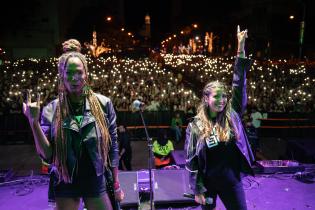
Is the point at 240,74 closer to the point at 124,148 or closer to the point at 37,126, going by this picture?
the point at 37,126

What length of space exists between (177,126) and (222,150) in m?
9.78

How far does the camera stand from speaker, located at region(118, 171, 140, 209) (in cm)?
494

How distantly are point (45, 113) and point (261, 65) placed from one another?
20223mm

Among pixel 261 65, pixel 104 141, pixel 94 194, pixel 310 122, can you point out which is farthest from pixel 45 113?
pixel 261 65

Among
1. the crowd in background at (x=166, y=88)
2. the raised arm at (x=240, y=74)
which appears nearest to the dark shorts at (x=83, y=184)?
the raised arm at (x=240, y=74)

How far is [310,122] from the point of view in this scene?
1371cm

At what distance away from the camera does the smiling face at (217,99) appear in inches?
127

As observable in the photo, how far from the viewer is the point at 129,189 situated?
5180 mm

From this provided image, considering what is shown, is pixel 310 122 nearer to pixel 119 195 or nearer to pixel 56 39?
pixel 119 195

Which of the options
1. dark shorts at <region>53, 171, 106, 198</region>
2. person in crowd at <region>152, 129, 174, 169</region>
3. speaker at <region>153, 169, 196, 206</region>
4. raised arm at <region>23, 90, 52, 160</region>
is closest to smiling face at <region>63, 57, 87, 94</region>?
raised arm at <region>23, 90, 52, 160</region>

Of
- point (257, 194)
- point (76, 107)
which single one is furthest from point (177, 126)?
point (76, 107)

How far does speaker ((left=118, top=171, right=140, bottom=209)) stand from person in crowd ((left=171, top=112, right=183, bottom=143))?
292 inches

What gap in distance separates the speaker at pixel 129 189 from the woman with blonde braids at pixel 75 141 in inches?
93.2

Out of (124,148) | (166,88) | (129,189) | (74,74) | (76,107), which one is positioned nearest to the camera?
(74,74)
